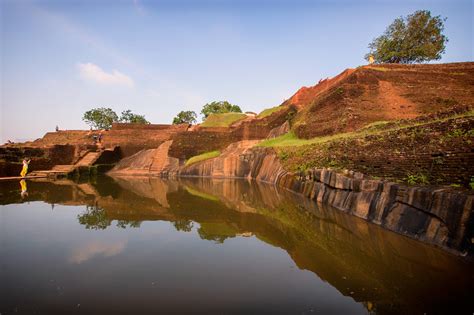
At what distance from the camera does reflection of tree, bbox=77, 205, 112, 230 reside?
5.89 metres

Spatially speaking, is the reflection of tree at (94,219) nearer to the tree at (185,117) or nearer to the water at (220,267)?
the water at (220,267)

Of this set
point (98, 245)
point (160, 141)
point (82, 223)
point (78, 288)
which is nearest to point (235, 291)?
point (78, 288)

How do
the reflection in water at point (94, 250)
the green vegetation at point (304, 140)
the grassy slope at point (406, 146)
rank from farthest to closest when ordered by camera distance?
the green vegetation at point (304, 140), the grassy slope at point (406, 146), the reflection in water at point (94, 250)

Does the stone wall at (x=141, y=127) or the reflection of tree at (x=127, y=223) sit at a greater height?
the stone wall at (x=141, y=127)

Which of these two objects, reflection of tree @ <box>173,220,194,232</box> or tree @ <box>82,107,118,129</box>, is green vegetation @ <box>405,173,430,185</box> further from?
tree @ <box>82,107,118,129</box>

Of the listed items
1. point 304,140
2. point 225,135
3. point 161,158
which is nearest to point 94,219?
point 304,140

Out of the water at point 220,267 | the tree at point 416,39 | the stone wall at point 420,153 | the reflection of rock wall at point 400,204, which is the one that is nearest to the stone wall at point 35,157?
the water at point 220,267

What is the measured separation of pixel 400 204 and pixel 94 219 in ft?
A: 23.3

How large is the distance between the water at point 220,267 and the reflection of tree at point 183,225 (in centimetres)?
2

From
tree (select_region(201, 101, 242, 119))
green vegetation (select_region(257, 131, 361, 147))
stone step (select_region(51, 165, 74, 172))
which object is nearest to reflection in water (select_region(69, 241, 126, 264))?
green vegetation (select_region(257, 131, 361, 147))

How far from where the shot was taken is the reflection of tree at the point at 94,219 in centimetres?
589

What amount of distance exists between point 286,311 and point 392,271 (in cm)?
196

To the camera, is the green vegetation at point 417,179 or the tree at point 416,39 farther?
the tree at point 416,39

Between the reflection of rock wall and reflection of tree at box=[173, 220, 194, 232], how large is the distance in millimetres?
→ 4238
